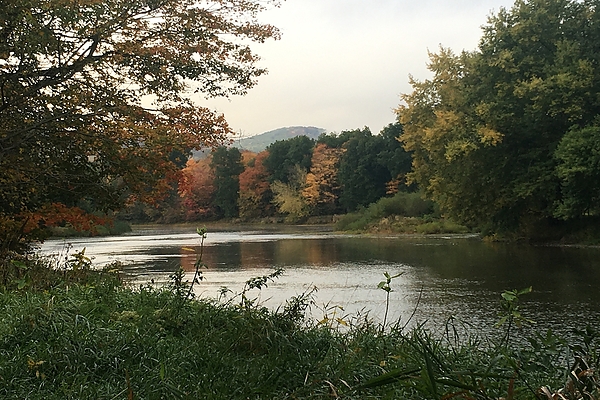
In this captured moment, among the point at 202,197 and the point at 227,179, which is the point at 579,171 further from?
the point at 202,197

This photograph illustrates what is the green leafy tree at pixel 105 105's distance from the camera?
8977 millimetres

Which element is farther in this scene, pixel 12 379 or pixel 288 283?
pixel 288 283

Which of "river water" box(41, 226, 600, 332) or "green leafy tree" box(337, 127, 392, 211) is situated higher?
"green leafy tree" box(337, 127, 392, 211)

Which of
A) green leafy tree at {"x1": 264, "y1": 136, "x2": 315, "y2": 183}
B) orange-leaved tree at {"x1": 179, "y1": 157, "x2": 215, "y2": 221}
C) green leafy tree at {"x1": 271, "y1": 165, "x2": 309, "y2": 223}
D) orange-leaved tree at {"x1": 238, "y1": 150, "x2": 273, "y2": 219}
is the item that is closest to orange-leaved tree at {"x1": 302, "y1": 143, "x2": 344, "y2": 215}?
green leafy tree at {"x1": 271, "y1": 165, "x2": 309, "y2": 223}

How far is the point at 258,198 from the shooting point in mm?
69500

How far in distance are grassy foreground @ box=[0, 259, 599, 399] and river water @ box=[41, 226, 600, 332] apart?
2.70ft

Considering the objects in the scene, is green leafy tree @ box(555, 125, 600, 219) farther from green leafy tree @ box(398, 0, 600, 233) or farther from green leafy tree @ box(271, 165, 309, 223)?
green leafy tree @ box(271, 165, 309, 223)

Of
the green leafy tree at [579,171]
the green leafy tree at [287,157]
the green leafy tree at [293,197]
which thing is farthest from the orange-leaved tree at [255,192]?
the green leafy tree at [579,171]

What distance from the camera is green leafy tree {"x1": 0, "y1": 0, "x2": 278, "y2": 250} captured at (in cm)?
898

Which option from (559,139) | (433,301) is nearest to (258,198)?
(559,139)

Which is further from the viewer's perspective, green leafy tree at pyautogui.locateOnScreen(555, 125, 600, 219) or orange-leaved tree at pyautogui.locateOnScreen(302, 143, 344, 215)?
orange-leaved tree at pyautogui.locateOnScreen(302, 143, 344, 215)

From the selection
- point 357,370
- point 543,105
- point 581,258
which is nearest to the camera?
point 357,370

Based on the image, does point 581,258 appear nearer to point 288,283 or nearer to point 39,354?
point 288,283

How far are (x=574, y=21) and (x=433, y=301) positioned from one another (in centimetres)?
1711
